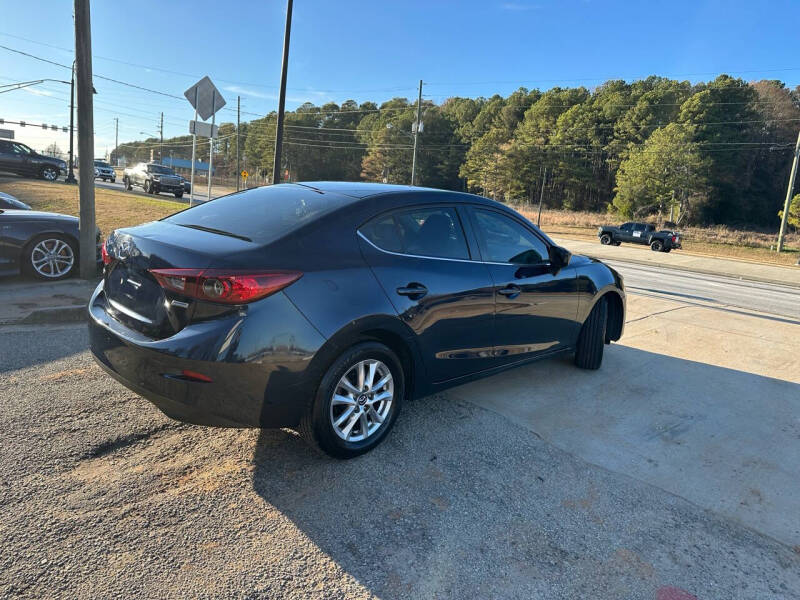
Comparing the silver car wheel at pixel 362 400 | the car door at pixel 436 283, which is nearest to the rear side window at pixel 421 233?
the car door at pixel 436 283

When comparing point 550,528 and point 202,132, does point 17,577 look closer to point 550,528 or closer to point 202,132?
point 550,528

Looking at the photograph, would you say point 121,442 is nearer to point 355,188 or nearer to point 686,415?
point 355,188

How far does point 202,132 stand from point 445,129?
86.2 metres

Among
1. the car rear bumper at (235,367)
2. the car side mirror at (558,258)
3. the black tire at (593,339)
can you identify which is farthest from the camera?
the black tire at (593,339)

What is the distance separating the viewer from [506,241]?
13.3ft

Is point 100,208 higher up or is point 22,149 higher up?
point 22,149

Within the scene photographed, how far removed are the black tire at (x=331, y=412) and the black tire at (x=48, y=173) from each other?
3116cm

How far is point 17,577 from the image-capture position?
207cm

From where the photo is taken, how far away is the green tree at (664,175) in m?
56.7

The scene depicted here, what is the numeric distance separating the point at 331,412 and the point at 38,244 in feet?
19.3

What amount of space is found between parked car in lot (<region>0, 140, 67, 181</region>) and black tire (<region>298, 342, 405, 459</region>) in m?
30.8

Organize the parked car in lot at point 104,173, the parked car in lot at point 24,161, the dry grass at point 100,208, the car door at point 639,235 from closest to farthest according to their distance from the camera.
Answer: the dry grass at point 100,208 → the parked car in lot at point 24,161 → the car door at point 639,235 → the parked car in lot at point 104,173

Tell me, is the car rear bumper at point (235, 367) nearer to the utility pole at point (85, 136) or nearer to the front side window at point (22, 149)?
the utility pole at point (85, 136)

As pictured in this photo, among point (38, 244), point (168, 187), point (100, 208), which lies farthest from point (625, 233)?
point (38, 244)
